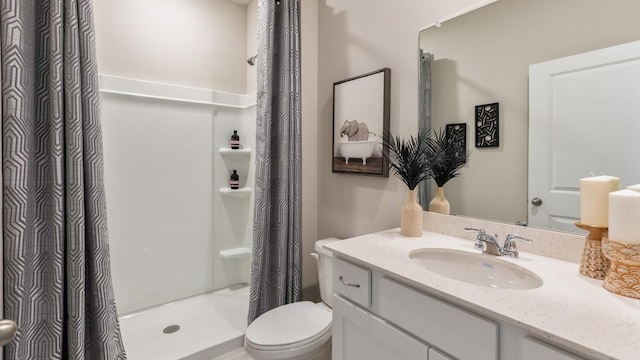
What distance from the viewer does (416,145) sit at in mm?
1447

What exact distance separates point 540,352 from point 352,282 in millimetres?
597

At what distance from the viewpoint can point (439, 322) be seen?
0.81 metres

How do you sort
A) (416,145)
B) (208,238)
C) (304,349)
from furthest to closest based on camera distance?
(208,238) → (416,145) → (304,349)

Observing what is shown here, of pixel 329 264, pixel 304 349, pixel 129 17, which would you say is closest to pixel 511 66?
pixel 329 264

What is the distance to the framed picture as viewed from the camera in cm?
163

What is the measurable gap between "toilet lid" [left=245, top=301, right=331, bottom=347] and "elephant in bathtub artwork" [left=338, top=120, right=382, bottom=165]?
914mm

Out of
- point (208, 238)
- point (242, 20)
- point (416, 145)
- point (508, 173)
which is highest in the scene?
point (242, 20)

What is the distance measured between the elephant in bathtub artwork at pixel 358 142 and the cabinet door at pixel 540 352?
115cm

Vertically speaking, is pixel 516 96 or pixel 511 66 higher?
pixel 511 66

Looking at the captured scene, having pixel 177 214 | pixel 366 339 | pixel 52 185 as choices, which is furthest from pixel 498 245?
pixel 177 214

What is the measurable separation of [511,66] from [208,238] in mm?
2415

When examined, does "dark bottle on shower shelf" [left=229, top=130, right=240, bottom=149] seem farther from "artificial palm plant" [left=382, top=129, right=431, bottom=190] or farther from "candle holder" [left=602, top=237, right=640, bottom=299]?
"candle holder" [left=602, top=237, right=640, bottom=299]

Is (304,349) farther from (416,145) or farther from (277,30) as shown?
(277,30)

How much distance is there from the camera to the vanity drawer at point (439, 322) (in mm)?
718
